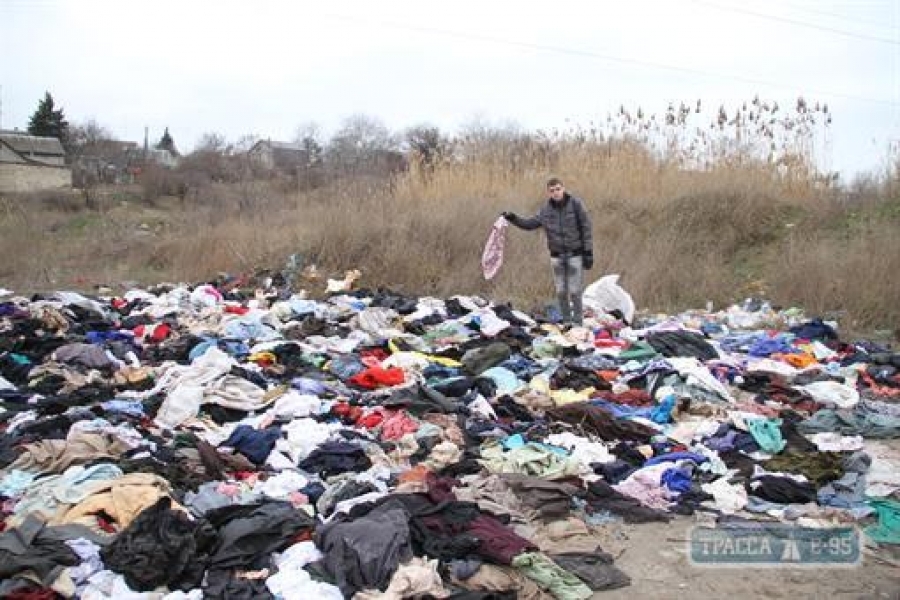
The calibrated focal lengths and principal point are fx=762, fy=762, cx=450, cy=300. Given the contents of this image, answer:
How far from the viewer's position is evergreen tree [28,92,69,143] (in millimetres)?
50375

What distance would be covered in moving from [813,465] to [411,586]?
2.84 metres

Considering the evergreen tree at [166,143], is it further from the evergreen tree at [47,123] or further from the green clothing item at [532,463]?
the green clothing item at [532,463]

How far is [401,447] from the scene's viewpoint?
16.3ft

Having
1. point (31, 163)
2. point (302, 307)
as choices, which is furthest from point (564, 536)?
point (31, 163)

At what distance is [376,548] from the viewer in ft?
11.1

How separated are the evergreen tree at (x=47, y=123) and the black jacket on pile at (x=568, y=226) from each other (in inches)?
1982

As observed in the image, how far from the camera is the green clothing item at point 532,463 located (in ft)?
15.0

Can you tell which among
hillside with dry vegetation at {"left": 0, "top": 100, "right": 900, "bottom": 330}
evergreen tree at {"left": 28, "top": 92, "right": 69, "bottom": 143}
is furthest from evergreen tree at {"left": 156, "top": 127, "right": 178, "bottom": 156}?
hillside with dry vegetation at {"left": 0, "top": 100, "right": 900, "bottom": 330}

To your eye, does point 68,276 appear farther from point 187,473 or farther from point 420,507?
point 420,507

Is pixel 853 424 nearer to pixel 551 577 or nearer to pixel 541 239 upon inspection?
pixel 551 577

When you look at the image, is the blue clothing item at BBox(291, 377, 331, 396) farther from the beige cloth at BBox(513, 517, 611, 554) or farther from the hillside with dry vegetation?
the hillside with dry vegetation

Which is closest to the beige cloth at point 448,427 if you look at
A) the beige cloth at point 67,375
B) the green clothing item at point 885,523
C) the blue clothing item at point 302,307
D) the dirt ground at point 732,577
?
the dirt ground at point 732,577

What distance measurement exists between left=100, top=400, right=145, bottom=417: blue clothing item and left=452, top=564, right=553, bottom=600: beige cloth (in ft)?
9.89

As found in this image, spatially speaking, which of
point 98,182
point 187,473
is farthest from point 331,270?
point 98,182
